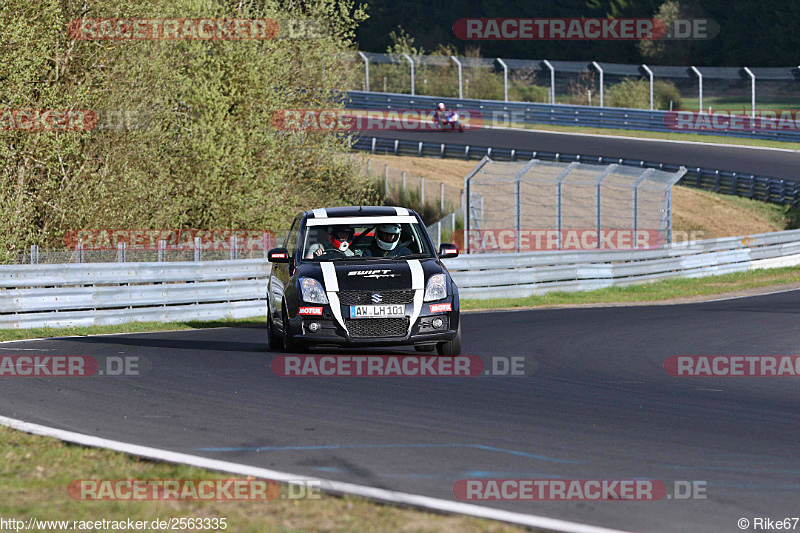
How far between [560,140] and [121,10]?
→ 88.5 feet

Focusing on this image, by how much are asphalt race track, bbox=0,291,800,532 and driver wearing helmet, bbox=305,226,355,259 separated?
4.28ft

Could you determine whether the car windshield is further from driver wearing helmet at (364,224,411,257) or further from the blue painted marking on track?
the blue painted marking on track

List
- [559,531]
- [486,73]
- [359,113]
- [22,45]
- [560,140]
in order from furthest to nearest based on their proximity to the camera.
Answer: [486,73]
[359,113]
[560,140]
[22,45]
[559,531]

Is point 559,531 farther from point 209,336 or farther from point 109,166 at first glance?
point 109,166

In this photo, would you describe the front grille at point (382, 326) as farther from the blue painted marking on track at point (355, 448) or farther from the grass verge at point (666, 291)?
the grass verge at point (666, 291)

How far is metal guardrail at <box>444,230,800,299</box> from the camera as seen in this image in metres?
22.9

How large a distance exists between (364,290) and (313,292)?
56cm

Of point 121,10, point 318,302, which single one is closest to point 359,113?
point 121,10

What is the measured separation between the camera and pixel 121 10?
886 inches

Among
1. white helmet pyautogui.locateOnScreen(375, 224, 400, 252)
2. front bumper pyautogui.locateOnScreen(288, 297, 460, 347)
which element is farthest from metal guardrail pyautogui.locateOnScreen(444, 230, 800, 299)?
front bumper pyautogui.locateOnScreen(288, 297, 460, 347)

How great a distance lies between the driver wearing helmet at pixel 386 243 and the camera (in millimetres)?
12422

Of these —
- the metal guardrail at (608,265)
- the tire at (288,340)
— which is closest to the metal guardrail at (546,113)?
the metal guardrail at (608,265)

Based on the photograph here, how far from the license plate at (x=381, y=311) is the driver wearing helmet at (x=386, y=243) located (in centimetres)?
116

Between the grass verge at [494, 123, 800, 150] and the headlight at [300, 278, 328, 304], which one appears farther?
the grass verge at [494, 123, 800, 150]
